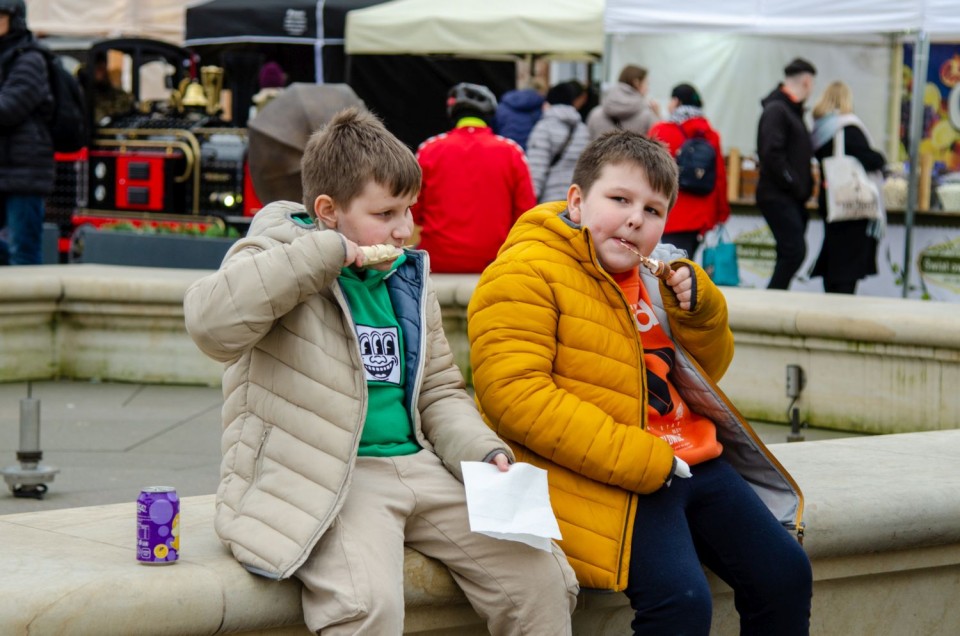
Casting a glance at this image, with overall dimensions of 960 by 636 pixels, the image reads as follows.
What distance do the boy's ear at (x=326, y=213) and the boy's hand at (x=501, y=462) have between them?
607mm

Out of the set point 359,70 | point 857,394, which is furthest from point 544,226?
point 359,70

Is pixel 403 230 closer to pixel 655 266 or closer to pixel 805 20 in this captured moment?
pixel 655 266

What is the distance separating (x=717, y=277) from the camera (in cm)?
1078

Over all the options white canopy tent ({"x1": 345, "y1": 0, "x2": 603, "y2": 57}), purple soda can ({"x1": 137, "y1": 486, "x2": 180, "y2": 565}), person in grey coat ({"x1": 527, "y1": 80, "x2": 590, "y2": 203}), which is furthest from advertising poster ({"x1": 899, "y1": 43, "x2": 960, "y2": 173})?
purple soda can ({"x1": 137, "y1": 486, "x2": 180, "y2": 565})

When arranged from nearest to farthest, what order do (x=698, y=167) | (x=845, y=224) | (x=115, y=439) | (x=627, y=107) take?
(x=115, y=439)
(x=698, y=167)
(x=845, y=224)
(x=627, y=107)

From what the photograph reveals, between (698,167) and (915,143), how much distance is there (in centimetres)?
219

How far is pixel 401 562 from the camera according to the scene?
3059 millimetres

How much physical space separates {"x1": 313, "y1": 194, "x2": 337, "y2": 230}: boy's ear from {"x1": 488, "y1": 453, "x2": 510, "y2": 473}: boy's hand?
23.9 inches

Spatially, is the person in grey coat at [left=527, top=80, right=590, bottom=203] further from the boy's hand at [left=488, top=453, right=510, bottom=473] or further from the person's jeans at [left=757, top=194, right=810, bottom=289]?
the boy's hand at [left=488, top=453, right=510, bottom=473]

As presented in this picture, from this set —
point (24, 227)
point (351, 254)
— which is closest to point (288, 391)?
point (351, 254)

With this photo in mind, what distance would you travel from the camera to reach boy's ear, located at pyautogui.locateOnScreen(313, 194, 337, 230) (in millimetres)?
3318

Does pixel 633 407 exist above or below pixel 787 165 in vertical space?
below

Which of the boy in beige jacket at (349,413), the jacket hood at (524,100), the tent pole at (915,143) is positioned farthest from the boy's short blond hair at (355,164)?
the jacket hood at (524,100)

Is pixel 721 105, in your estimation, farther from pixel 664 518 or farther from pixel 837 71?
pixel 664 518
